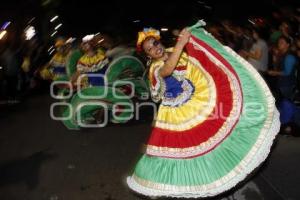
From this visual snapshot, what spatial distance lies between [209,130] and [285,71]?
10.1 ft

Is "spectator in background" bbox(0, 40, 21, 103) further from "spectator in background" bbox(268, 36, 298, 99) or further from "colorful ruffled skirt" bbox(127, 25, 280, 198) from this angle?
"colorful ruffled skirt" bbox(127, 25, 280, 198)

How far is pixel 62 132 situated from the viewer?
843 cm

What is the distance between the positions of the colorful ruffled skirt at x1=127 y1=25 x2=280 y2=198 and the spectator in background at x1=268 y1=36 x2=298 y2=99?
2492mm

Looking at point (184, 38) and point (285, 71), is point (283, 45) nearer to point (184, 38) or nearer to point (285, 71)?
point (285, 71)

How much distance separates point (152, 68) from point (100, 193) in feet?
5.58

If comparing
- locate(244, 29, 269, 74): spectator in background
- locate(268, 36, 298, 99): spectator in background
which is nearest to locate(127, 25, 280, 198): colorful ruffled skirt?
locate(268, 36, 298, 99): spectator in background

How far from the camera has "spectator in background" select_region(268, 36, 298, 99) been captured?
662 centimetres

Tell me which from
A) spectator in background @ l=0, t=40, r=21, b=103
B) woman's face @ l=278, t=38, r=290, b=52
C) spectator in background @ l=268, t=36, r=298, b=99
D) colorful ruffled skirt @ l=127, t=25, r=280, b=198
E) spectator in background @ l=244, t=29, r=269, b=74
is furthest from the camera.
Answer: spectator in background @ l=0, t=40, r=21, b=103

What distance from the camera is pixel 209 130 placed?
410cm

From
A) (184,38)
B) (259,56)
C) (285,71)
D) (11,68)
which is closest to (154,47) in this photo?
(184,38)

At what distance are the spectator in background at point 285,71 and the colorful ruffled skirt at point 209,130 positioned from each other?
2492mm

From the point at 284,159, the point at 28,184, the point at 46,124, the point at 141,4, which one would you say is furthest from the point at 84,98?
the point at 141,4

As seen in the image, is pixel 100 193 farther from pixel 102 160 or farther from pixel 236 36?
pixel 236 36

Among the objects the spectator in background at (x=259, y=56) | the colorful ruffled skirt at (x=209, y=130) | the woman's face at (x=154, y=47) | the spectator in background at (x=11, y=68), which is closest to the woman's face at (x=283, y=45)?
the spectator in background at (x=259, y=56)
